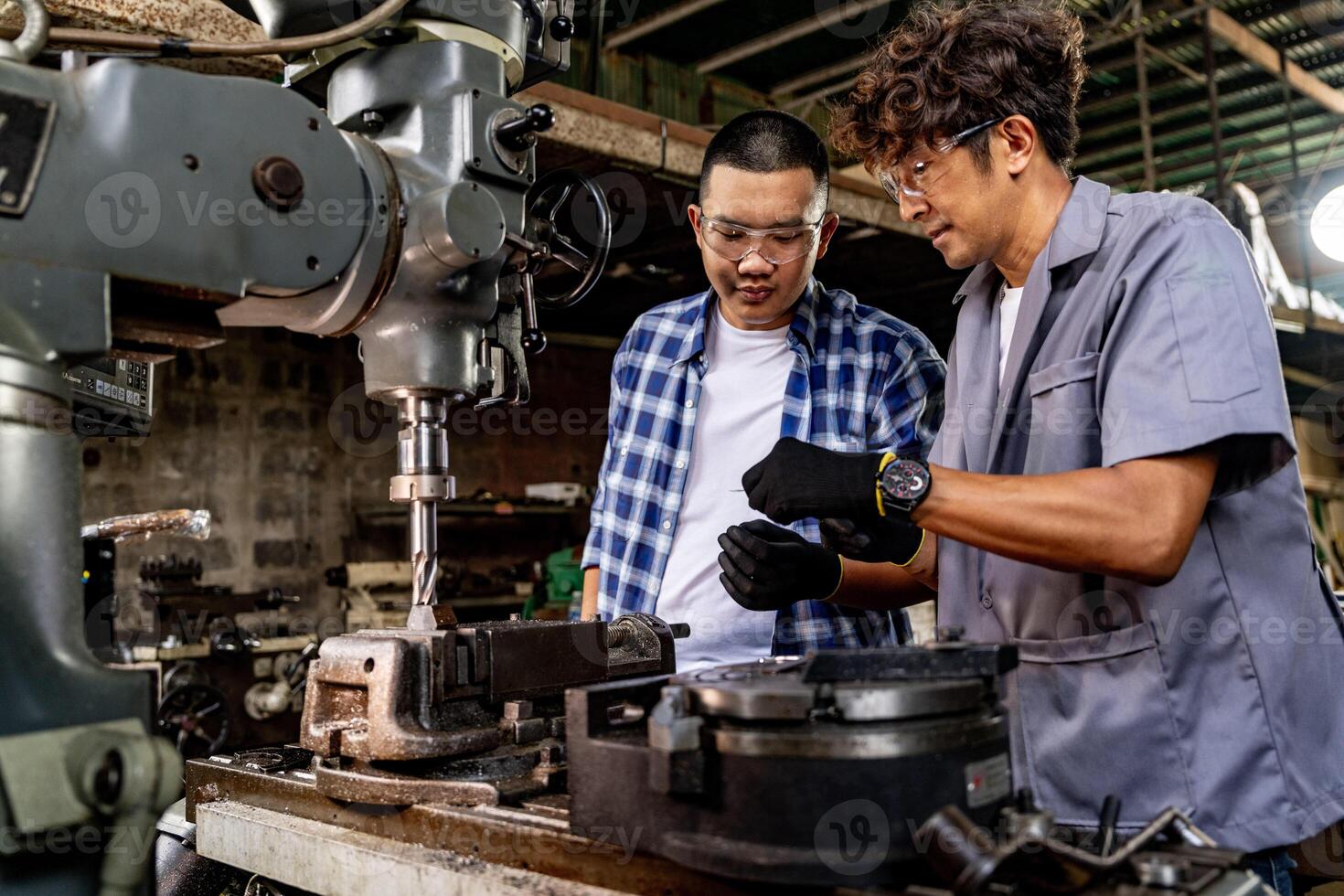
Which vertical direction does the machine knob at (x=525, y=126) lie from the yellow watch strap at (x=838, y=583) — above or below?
above

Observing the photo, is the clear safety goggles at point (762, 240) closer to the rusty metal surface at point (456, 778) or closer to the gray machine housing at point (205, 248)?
the gray machine housing at point (205, 248)

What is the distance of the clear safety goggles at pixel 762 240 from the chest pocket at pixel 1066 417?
0.68 m

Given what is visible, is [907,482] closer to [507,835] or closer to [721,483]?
[507,835]

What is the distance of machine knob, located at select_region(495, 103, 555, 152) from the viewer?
3.76 ft

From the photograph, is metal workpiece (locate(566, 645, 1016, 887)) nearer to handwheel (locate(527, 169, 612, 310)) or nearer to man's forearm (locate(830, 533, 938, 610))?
handwheel (locate(527, 169, 612, 310))

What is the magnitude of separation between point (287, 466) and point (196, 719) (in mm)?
2065

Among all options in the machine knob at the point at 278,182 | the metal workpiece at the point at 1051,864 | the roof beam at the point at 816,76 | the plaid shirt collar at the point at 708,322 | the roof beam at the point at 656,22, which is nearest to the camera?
the metal workpiece at the point at 1051,864

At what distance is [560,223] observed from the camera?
1.39m

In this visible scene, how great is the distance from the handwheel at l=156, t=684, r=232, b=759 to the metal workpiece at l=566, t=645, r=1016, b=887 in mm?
3838

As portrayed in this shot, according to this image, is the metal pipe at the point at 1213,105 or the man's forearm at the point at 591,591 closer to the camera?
the man's forearm at the point at 591,591

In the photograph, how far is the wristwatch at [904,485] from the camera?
3.58 ft

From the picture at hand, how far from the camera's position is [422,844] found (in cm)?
101

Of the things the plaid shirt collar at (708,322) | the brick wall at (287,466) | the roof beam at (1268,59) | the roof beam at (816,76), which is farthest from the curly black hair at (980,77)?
the brick wall at (287,466)

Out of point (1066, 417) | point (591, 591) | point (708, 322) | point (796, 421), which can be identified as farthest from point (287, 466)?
point (1066, 417)
